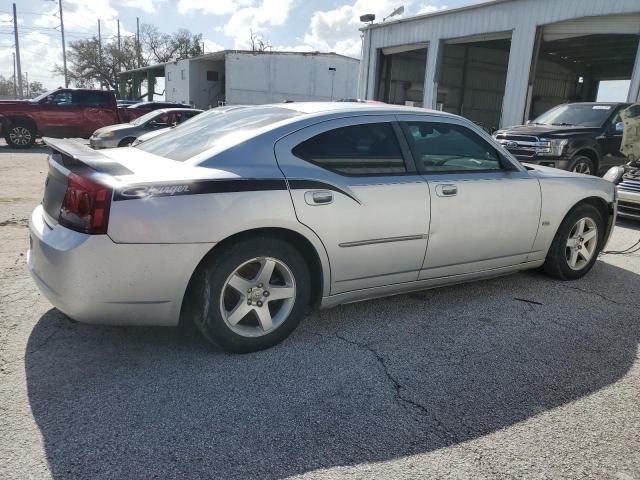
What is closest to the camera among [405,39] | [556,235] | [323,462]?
[323,462]

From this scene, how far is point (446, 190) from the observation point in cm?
367

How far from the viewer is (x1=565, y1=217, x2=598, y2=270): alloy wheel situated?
4.68m

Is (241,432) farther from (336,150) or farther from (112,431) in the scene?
(336,150)

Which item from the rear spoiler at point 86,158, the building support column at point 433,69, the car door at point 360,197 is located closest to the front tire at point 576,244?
the car door at point 360,197

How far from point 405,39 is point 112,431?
19.7 m

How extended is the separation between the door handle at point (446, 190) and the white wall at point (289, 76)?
31.3m

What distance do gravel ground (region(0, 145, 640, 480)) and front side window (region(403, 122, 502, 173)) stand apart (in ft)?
3.66

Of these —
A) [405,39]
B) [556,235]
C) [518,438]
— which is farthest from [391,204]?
[405,39]

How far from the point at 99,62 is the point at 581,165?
6528cm

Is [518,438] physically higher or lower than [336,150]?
lower

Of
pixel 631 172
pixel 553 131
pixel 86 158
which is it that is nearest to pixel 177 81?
pixel 553 131

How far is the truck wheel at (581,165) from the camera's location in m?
9.30

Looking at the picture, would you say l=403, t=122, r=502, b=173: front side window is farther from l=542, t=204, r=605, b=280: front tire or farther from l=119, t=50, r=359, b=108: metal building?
l=119, t=50, r=359, b=108: metal building

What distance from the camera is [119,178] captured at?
2754 millimetres
